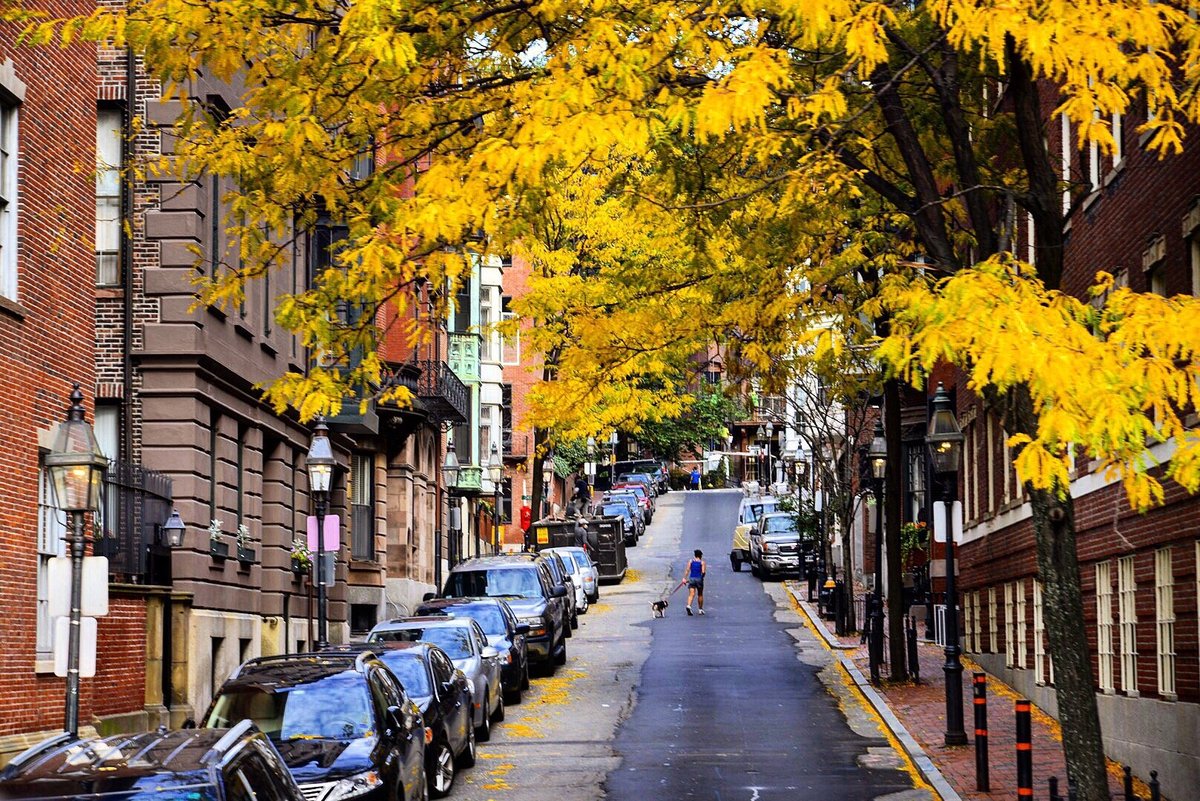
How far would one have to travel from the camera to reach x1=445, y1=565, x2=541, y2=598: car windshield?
111 feet

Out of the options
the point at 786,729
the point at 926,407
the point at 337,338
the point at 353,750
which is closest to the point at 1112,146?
the point at 337,338

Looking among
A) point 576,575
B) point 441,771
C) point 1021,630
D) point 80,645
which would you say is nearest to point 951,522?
point 1021,630

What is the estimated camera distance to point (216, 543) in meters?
27.8

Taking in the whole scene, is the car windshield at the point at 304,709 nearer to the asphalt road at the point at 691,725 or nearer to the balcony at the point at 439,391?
the asphalt road at the point at 691,725

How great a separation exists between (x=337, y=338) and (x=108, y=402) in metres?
13.7

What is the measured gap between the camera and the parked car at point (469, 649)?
23.1 meters

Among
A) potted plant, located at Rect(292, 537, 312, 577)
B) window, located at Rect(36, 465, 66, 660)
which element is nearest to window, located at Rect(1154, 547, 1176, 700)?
window, located at Rect(36, 465, 66, 660)

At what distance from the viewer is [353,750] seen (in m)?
14.6

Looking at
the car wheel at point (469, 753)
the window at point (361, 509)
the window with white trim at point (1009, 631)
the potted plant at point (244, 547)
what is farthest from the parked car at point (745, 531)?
the car wheel at point (469, 753)

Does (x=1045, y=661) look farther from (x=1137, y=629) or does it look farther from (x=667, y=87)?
(x=667, y=87)

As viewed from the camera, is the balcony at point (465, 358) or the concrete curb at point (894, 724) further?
the balcony at point (465, 358)

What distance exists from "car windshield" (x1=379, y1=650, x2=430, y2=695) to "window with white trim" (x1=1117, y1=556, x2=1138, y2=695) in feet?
26.2

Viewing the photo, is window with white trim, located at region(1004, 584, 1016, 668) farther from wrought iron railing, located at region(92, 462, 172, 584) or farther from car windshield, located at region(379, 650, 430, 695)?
wrought iron railing, located at region(92, 462, 172, 584)

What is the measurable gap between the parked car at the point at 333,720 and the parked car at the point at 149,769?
4778 millimetres
